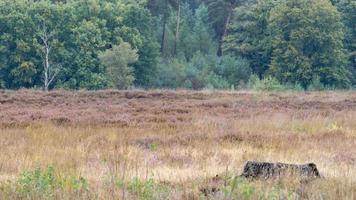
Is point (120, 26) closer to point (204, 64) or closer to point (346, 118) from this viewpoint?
point (204, 64)

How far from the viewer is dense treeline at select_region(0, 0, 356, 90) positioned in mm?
53250

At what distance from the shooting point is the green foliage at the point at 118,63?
51.0m

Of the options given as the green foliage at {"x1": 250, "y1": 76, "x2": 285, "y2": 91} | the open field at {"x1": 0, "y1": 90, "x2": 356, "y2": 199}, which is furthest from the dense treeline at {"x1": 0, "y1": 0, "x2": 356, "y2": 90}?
the open field at {"x1": 0, "y1": 90, "x2": 356, "y2": 199}

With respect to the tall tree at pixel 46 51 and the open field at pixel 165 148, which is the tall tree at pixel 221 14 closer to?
the tall tree at pixel 46 51

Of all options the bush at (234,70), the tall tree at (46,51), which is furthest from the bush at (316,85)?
the tall tree at (46,51)

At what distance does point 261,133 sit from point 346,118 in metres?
5.65

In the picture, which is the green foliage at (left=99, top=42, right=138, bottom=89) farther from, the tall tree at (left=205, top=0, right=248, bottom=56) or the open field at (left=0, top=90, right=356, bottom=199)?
the open field at (left=0, top=90, right=356, bottom=199)

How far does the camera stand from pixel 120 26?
195ft

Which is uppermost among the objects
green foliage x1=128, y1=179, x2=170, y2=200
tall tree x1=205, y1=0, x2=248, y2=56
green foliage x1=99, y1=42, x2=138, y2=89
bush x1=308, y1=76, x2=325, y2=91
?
tall tree x1=205, y1=0, x2=248, y2=56

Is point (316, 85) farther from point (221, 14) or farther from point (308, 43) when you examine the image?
point (221, 14)

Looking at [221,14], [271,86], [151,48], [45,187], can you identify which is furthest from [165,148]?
[221,14]

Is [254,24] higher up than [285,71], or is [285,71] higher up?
[254,24]

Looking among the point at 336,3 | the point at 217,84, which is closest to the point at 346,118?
the point at 217,84

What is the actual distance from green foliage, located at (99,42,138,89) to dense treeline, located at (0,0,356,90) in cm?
9
